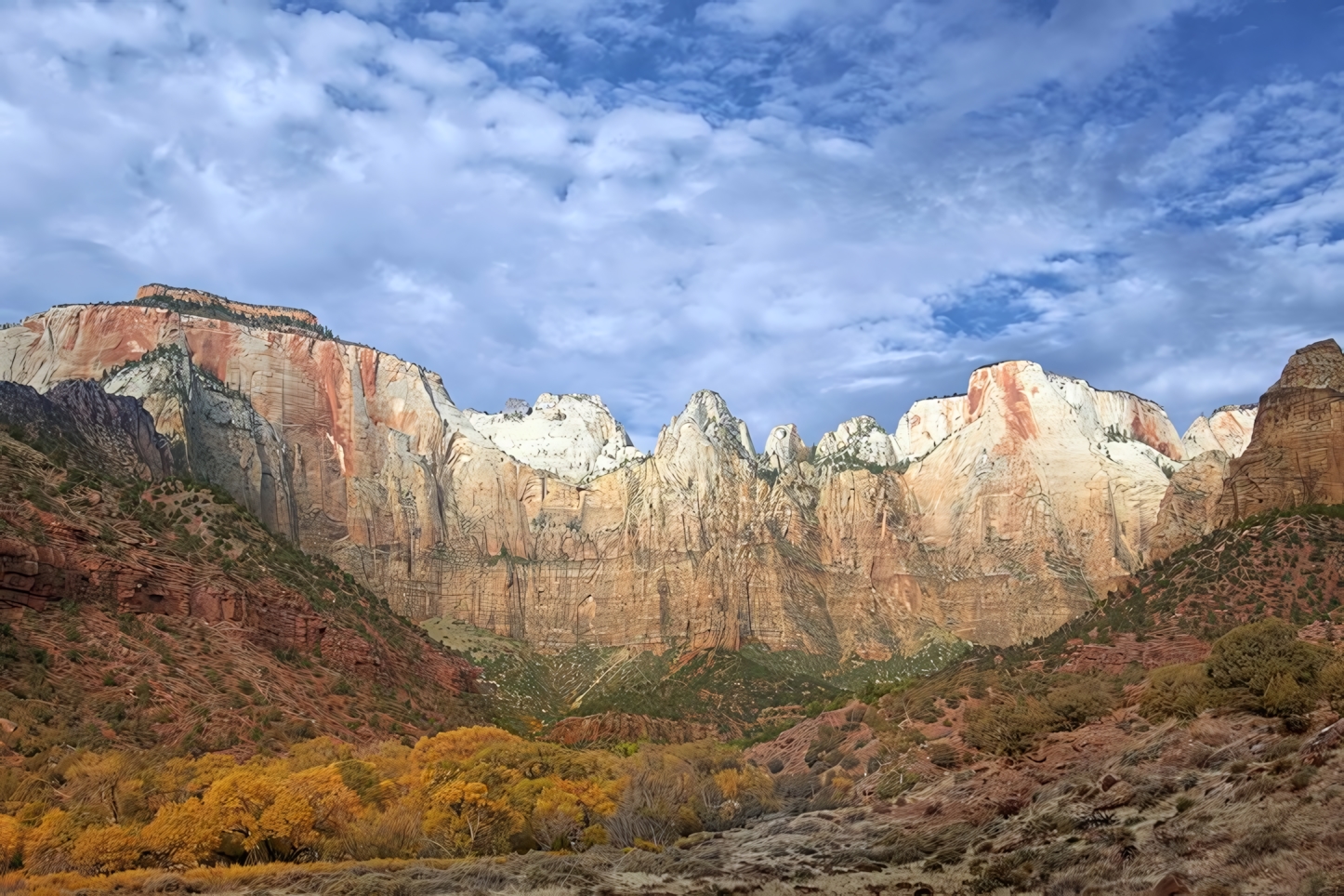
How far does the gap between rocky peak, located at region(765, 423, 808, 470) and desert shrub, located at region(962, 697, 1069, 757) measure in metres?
120

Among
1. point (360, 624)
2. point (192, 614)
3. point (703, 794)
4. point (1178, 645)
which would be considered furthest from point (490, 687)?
point (1178, 645)

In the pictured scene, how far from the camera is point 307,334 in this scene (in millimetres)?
147625

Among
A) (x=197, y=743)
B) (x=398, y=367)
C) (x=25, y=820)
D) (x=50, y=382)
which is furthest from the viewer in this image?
(x=398, y=367)

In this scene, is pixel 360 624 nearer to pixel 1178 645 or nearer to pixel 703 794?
pixel 703 794

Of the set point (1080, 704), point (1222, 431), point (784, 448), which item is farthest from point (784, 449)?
point (1080, 704)

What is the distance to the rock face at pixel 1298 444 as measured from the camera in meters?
69.3

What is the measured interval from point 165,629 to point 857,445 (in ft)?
406

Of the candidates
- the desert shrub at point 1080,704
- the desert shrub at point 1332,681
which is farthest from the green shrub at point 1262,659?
the desert shrub at point 1080,704

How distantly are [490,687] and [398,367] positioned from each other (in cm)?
6176

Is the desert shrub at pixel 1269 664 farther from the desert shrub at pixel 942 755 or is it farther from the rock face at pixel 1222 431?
the rock face at pixel 1222 431

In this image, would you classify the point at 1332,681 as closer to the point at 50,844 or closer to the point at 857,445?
the point at 50,844

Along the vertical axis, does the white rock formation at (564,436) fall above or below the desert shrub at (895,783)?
above

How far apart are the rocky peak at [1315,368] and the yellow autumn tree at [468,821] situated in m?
55.7

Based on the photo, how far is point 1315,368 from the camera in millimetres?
73250
